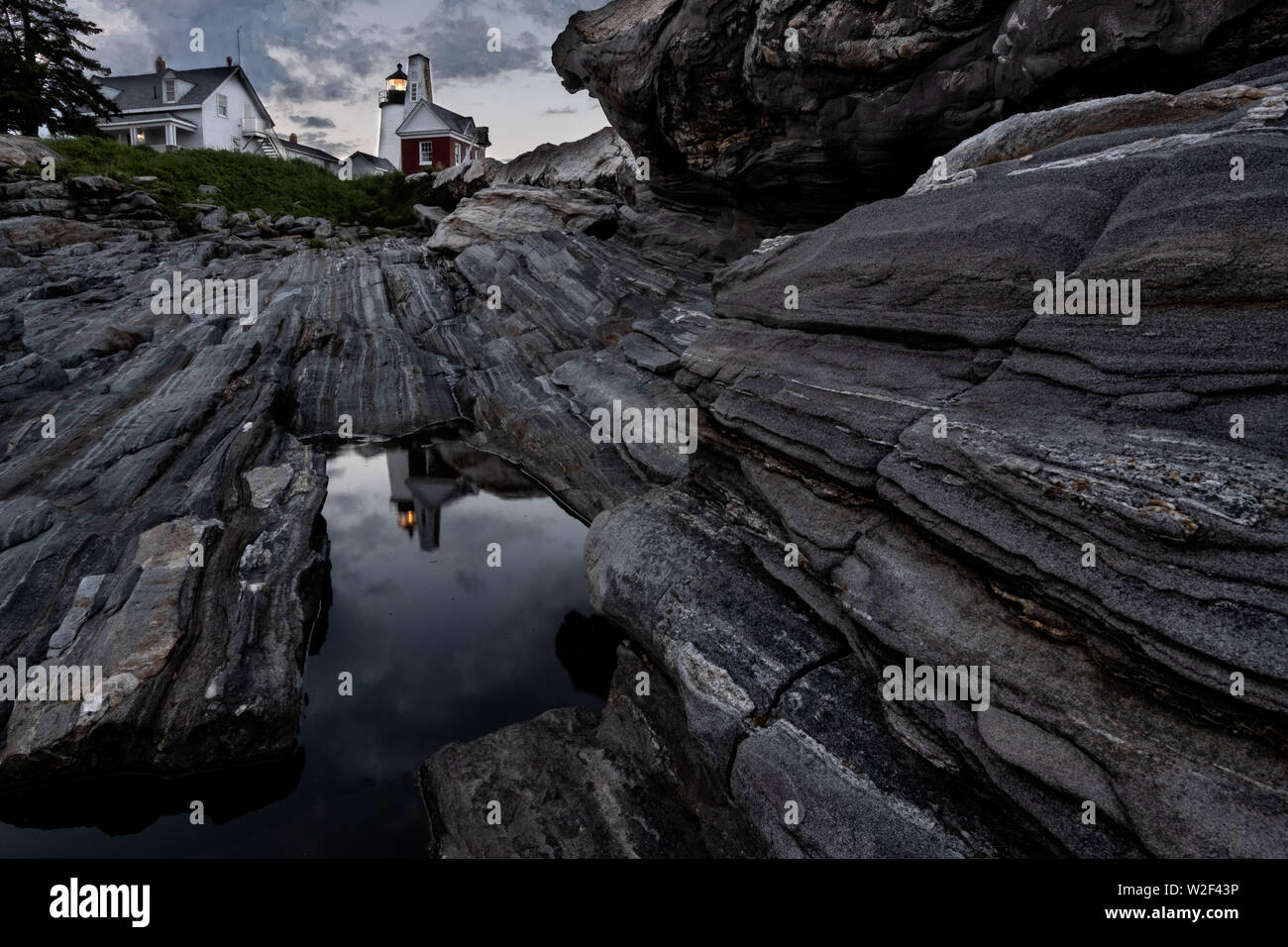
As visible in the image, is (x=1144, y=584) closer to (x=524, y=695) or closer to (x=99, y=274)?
(x=524, y=695)

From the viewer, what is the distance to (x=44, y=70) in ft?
144

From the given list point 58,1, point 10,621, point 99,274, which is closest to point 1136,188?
point 10,621

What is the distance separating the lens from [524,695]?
12094mm

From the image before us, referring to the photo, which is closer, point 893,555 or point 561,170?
point 893,555

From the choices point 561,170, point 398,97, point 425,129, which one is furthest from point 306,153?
point 561,170

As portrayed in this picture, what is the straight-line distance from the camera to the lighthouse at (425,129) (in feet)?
225

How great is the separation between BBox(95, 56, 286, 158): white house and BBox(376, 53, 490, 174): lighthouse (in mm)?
12757

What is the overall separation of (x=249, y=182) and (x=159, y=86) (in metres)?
27.4

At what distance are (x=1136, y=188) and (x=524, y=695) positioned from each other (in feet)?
38.7

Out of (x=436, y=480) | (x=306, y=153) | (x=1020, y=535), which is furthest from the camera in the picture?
(x=306, y=153)

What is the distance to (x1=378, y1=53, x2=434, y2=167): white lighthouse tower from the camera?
7638cm

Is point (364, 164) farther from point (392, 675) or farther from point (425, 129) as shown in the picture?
point (392, 675)

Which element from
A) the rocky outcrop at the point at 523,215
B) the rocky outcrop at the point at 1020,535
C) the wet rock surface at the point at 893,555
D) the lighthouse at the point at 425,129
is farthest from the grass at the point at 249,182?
the rocky outcrop at the point at 1020,535

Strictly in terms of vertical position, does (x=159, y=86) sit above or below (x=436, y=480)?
above
